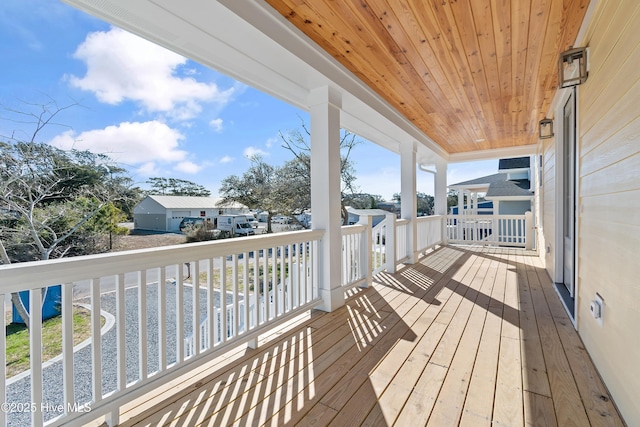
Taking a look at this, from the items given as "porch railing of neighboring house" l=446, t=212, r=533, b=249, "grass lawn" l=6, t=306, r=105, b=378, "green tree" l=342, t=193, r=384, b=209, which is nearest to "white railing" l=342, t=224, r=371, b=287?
"grass lawn" l=6, t=306, r=105, b=378

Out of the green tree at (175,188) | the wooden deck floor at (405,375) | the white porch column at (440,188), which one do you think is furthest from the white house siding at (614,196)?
the white porch column at (440,188)

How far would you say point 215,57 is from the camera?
2.20 meters

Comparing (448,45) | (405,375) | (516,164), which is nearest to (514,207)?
(516,164)

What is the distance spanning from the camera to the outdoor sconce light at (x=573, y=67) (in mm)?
2095

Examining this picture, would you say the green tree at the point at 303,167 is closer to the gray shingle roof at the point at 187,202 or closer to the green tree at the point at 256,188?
the green tree at the point at 256,188

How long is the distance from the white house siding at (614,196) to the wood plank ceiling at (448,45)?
0.41 metres

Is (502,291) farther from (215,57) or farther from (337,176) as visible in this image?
(215,57)

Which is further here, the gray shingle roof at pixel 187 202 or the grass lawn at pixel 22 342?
the gray shingle roof at pixel 187 202

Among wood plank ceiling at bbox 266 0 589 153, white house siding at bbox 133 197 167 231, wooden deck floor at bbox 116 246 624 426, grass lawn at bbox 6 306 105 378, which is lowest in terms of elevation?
wooden deck floor at bbox 116 246 624 426

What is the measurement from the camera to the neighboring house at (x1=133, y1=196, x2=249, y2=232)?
7.27 feet

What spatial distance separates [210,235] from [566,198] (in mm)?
3956

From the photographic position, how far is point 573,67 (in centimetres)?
228

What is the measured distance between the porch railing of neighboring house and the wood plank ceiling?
3.89 metres

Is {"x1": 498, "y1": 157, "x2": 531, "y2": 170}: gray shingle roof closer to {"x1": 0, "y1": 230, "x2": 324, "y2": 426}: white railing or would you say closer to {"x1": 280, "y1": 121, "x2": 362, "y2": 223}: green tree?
{"x1": 280, "y1": 121, "x2": 362, "y2": 223}: green tree
